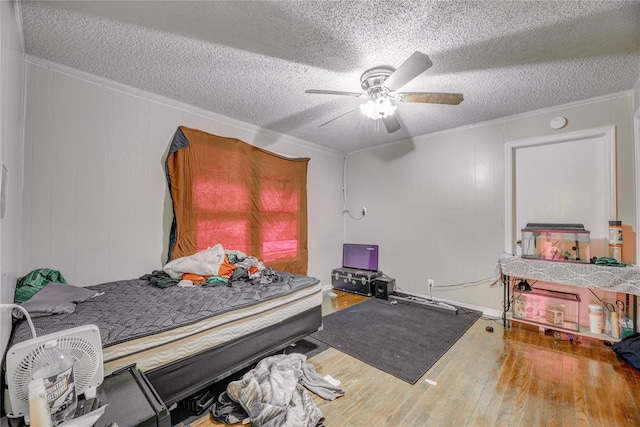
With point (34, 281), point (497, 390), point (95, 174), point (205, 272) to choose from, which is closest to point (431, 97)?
point (497, 390)

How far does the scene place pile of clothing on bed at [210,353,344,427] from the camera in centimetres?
154

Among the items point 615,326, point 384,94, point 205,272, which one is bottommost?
point 615,326

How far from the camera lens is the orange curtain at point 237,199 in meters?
2.83

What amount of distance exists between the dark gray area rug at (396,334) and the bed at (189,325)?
458mm

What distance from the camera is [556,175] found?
3.04 metres

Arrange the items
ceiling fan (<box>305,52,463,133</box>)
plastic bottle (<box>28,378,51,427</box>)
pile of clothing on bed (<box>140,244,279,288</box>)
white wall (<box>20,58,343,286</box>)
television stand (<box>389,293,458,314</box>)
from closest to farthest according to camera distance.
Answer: plastic bottle (<box>28,378,51,427</box>)
ceiling fan (<box>305,52,463,133</box>)
white wall (<box>20,58,343,286</box>)
pile of clothing on bed (<box>140,244,279,288</box>)
television stand (<box>389,293,458,314</box>)

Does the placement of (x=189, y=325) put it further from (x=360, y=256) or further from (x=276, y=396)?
(x=360, y=256)

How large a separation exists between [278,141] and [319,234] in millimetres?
1686

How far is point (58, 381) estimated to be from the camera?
99cm

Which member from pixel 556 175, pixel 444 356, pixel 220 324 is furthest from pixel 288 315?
pixel 556 175

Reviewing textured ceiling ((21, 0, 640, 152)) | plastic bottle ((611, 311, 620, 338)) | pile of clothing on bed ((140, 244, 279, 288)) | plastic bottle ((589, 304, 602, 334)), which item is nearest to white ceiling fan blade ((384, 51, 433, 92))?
textured ceiling ((21, 0, 640, 152))

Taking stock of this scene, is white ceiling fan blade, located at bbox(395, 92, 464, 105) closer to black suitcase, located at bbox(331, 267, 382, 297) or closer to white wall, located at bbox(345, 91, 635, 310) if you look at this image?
white wall, located at bbox(345, 91, 635, 310)

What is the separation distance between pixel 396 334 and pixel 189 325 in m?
2.09

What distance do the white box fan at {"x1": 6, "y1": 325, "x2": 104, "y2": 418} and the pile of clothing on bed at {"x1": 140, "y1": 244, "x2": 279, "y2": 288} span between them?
121 centimetres
